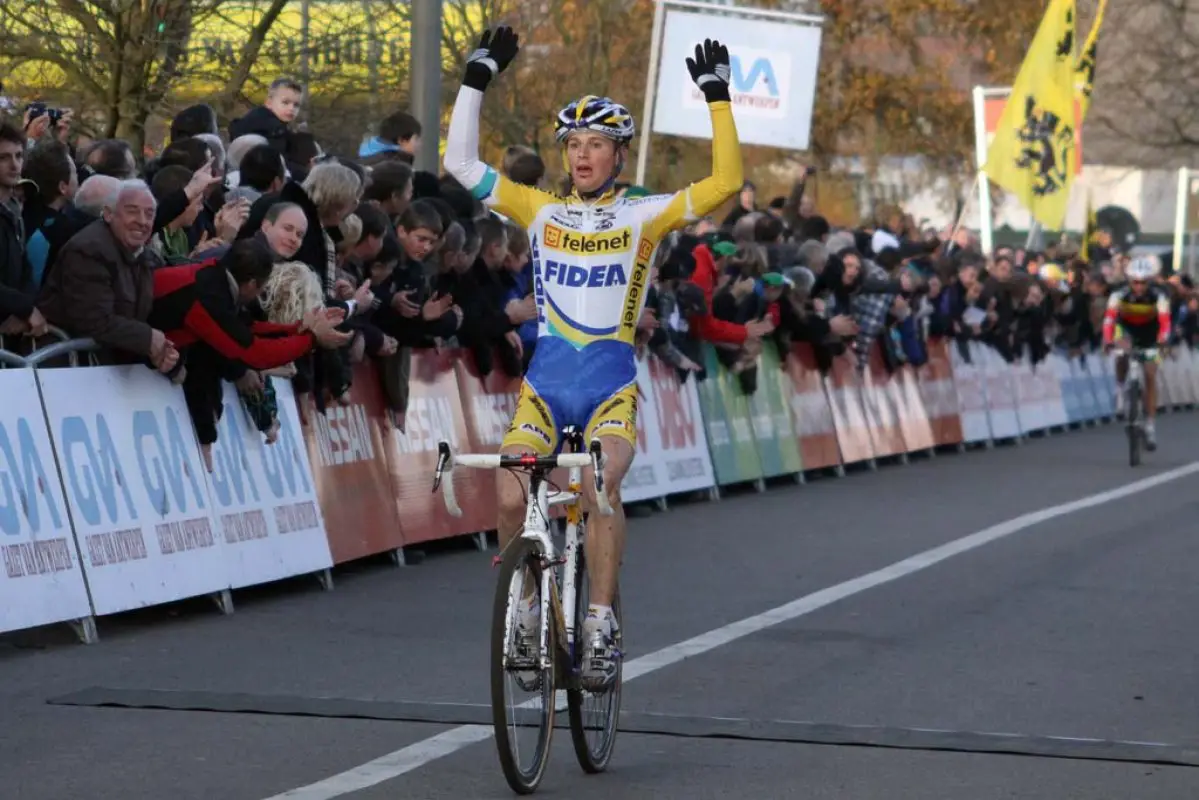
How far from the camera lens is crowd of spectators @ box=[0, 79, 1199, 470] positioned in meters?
11.4

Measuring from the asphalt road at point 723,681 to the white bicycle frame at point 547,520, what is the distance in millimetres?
493

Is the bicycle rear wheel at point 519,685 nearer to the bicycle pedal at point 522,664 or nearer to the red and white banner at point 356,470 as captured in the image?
the bicycle pedal at point 522,664

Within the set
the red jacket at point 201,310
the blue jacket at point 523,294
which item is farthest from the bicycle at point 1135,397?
the red jacket at point 201,310

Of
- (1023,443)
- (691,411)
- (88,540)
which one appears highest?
(88,540)

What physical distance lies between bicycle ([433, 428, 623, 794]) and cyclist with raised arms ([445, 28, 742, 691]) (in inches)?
6.5

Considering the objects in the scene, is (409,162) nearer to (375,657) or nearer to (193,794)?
(375,657)

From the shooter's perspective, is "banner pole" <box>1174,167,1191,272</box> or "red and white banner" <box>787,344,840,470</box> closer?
"red and white banner" <box>787,344,840,470</box>

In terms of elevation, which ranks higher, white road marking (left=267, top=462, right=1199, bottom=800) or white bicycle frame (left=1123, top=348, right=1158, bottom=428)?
white road marking (left=267, top=462, right=1199, bottom=800)

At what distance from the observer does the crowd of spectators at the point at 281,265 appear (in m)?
11.4

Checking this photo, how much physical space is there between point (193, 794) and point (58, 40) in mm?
11962

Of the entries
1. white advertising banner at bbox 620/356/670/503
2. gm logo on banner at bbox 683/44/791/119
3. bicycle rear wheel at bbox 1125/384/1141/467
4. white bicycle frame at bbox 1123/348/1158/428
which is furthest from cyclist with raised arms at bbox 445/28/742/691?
gm logo on banner at bbox 683/44/791/119

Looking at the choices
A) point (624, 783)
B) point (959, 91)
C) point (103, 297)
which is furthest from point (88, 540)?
point (959, 91)

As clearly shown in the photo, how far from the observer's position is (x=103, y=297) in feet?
37.0

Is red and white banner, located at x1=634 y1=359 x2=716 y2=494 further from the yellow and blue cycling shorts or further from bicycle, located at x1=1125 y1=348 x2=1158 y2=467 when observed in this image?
the yellow and blue cycling shorts
